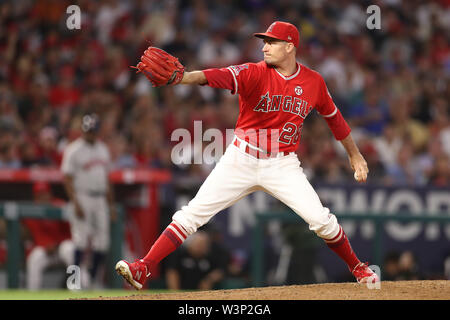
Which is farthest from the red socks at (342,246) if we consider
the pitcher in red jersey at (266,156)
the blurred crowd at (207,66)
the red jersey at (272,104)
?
the blurred crowd at (207,66)

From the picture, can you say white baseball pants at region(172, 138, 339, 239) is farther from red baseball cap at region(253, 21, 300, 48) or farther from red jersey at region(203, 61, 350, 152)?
red baseball cap at region(253, 21, 300, 48)

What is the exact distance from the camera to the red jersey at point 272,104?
5.28m

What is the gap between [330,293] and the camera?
5117mm

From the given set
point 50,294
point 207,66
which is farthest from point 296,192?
point 207,66

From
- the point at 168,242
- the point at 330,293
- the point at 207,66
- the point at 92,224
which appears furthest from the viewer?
the point at 207,66

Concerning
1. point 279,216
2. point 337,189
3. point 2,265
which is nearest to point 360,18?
point 337,189

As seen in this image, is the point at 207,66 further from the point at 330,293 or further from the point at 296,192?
the point at 330,293

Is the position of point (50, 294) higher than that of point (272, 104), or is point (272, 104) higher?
point (272, 104)

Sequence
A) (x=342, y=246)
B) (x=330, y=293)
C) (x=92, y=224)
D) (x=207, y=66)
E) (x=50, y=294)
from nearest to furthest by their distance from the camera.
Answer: (x=330, y=293)
(x=342, y=246)
(x=50, y=294)
(x=92, y=224)
(x=207, y=66)

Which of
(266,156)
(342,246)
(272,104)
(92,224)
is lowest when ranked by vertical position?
(92,224)

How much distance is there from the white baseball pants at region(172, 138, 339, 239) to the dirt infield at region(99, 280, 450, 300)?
454 mm

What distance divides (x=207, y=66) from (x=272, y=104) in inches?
258

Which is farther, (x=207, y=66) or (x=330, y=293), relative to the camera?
(x=207, y=66)
